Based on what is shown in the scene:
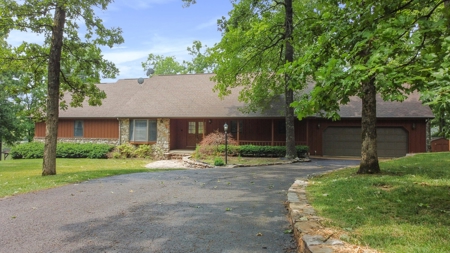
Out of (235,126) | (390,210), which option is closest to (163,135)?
(235,126)

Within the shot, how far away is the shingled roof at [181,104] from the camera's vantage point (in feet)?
60.0

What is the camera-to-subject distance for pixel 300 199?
540 cm

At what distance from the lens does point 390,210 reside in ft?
14.4

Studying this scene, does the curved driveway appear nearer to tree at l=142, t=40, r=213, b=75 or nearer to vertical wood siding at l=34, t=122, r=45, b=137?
vertical wood siding at l=34, t=122, r=45, b=137

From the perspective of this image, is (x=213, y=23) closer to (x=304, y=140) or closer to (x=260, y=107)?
(x=260, y=107)

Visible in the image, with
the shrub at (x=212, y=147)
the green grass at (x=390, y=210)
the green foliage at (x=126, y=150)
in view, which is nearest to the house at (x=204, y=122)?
the green foliage at (x=126, y=150)

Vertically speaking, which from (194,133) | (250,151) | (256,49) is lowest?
(250,151)

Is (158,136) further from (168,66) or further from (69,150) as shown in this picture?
(168,66)

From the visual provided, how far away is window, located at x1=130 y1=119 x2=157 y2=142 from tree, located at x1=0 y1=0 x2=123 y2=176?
314 inches

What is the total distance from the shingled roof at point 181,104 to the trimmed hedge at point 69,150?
88.2 inches

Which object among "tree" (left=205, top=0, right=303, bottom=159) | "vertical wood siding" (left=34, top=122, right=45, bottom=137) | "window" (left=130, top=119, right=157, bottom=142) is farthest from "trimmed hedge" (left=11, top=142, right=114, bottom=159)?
"tree" (left=205, top=0, right=303, bottom=159)

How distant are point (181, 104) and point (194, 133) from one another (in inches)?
94.7

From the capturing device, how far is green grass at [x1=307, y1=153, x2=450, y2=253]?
3159mm

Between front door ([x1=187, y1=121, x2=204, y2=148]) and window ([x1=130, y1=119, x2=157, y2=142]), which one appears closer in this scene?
window ([x1=130, y1=119, x2=157, y2=142])
